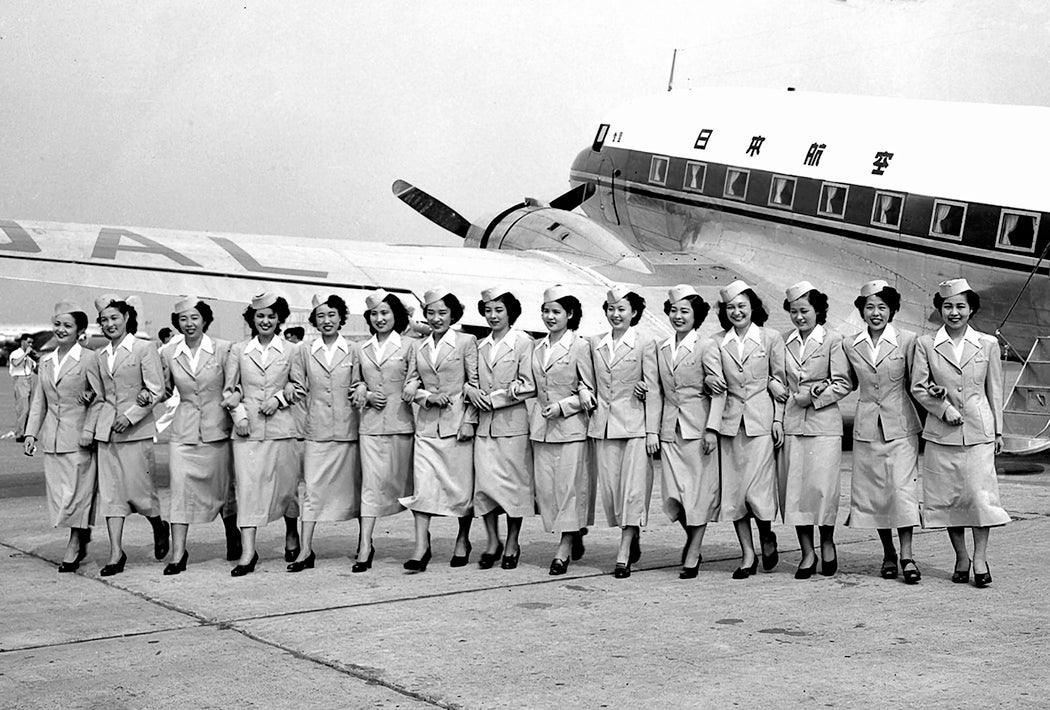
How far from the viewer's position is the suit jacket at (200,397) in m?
8.07

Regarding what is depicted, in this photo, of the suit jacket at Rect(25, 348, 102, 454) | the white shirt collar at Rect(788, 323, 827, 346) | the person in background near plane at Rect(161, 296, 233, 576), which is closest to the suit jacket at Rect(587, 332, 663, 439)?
the white shirt collar at Rect(788, 323, 827, 346)

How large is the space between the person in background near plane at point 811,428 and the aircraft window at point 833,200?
7.20 m

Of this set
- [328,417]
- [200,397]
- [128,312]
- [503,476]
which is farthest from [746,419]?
[128,312]

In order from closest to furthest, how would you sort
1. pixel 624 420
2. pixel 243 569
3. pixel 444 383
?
pixel 243 569, pixel 624 420, pixel 444 383

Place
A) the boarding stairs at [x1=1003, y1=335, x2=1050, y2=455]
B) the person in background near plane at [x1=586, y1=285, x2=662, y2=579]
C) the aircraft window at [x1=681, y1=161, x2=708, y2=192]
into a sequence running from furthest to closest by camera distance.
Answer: the aircraft window at [x1=681, y1=161, x2=708, y2=192] < the boarding stairs at [x1=1003, y1=335, x2=1050, y2=455] < the person in background near plane at [x1=586, y1=285, x2=662, y2=579]

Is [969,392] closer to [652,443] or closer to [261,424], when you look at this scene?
[652,443]

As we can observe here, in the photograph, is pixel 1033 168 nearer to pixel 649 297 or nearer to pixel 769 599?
pixel 649 297

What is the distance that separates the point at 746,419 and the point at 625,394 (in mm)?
743

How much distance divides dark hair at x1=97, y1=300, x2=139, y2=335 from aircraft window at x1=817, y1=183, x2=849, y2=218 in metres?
8.94

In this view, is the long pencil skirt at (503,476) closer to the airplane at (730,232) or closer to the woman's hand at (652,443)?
the woman's hand at (652,443)

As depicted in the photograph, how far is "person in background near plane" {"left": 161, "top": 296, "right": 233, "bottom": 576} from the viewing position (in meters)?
8.05

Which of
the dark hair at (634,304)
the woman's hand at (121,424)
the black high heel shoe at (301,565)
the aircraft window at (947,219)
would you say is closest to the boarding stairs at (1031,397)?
the aircraft window at (947,219)

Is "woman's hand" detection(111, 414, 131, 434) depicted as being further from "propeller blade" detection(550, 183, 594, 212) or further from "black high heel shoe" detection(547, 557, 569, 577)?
"propeller blade" detection(550, 183, 594, 212)

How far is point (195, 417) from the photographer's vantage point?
8078 millimetres
